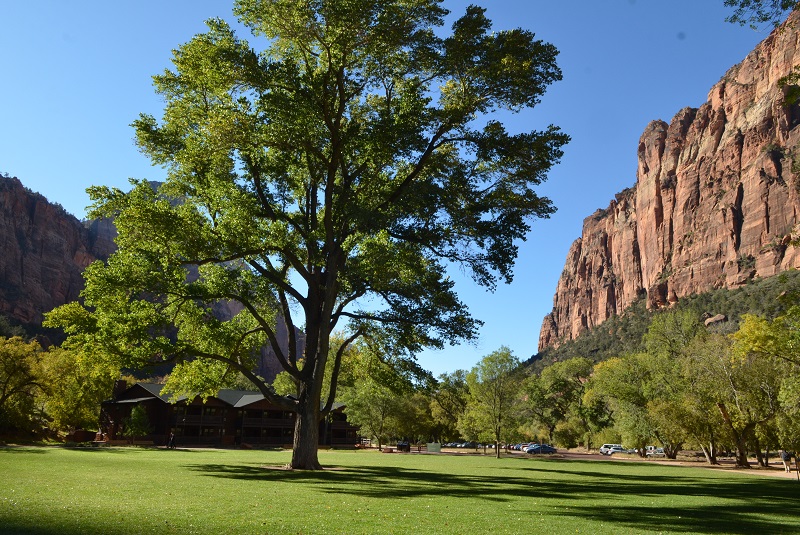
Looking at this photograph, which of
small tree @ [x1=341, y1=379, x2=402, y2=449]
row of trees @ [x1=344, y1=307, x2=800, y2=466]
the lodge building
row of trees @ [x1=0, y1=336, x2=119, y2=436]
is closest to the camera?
row of trees @ [x1=344, y1=307, x2=800, y2=466]

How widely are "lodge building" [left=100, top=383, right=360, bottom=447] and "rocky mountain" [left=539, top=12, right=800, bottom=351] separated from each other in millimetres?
117953

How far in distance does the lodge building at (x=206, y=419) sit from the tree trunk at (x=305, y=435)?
35.3 m

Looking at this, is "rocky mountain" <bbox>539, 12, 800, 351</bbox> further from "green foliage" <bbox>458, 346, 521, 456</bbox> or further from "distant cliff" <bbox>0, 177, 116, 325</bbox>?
"distant cliff" <bbox>0, 177, 116, 325</bbox>

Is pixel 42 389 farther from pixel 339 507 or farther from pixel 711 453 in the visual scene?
pixel 711 453

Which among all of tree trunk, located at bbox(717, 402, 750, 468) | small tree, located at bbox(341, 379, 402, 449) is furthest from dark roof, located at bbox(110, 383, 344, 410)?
tree trunk, located at bbox(717, 402, 750, 468)

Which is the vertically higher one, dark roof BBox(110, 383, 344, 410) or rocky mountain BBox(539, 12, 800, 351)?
rocky mountain BBox(539, 12, 800, 351)

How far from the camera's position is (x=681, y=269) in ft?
534

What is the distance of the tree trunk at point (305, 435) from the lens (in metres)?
22.5

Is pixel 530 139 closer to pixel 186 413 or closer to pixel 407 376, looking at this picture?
pixel 407 376

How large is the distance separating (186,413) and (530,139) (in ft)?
172

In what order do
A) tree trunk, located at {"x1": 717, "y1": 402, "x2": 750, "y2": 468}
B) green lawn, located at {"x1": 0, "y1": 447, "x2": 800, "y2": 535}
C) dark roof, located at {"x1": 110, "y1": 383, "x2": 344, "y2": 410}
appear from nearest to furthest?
green lawn, located at {"x1": 0, "y1": 447, "x2": 800, "y2": 535}, tree trunk, located at {"x1": 717, "y1": 402, "x2": 750, "y2": 468}, dark roof, located at {"x1": 110, "y1": 383, "x2": 344, "y2": 410}

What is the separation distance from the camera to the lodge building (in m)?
57.4

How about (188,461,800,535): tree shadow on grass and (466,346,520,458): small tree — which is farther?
(466,346,520,458): small tree

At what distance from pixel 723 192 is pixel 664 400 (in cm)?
13517
